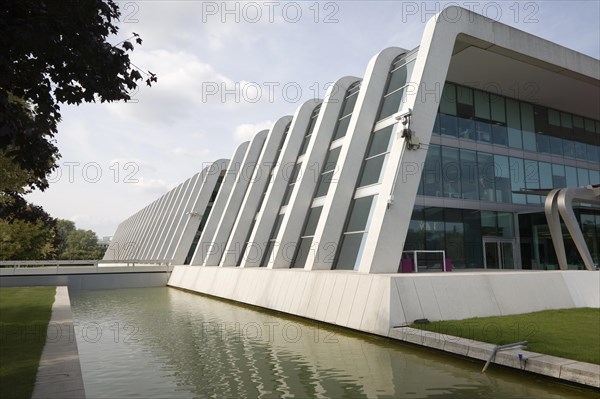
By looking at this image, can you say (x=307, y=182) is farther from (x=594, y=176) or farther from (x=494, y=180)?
(x=594, y=176)

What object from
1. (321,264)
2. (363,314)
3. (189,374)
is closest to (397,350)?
(363,314)

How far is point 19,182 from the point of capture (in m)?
15.2

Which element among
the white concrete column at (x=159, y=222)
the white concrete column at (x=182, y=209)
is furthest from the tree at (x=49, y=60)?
the white concrete column at (x=159, y=222)

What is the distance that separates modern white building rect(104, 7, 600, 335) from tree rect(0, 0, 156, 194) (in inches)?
371

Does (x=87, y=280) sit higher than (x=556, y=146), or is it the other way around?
(x=556, y=146)

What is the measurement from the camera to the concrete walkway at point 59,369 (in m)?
6.90

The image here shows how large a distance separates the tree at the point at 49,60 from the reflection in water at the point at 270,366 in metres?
4.51

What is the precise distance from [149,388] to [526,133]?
1018 inches

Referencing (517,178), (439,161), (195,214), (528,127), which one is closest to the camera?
(439,161)

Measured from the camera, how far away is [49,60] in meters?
7.34

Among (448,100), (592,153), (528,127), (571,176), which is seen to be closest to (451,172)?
(448,100)

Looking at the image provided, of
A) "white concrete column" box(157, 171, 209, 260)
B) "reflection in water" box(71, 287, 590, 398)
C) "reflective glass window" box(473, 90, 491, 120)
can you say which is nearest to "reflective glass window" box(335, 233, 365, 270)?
"reflection in water" box(71, 287, 590, 398)

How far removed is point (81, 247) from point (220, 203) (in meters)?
102

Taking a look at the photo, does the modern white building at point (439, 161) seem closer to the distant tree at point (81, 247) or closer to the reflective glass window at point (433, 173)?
the reflective glass window at point (433, 173)
